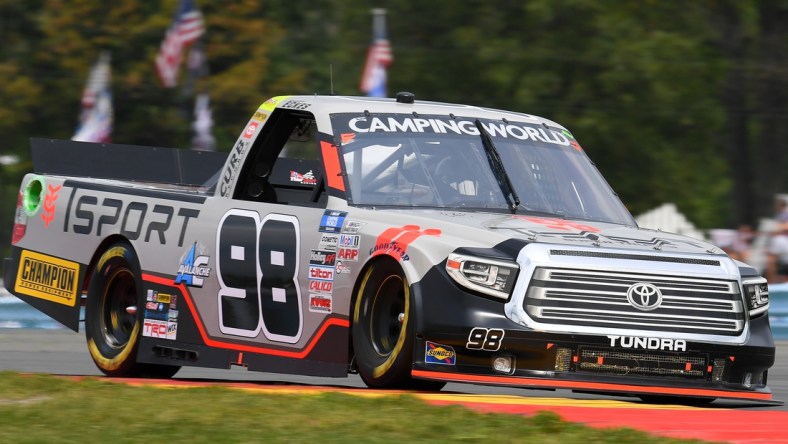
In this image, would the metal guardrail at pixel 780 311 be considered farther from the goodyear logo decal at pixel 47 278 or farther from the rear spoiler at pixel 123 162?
the goodyear logo decal at pixel 47 278

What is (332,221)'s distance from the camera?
329 inches

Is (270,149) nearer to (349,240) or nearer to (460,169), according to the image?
(460,169)

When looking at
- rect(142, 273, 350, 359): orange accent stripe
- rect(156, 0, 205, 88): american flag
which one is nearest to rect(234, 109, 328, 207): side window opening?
rect(142, 273, 350, 359): orange accent stripe

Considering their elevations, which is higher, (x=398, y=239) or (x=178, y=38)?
(x=178, y=38)

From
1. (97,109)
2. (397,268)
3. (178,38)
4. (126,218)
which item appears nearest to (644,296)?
(397,268)

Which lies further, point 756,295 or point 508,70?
point 508,70

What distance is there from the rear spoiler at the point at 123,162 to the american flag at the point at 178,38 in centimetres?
2237

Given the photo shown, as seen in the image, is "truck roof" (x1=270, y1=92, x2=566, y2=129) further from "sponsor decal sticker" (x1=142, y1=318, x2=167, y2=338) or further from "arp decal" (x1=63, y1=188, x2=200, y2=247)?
"sponsor decal sticker" (x1=142, y1=318, x2=167, y2=338)

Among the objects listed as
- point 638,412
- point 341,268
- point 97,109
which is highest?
point 97,109

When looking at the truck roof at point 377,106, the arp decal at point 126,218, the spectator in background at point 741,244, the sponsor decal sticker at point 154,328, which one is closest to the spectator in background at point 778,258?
the spectator in background at point 741,244

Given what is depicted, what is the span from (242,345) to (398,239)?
1585 mm

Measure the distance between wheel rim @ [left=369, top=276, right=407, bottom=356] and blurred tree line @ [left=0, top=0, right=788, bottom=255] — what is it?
101 feet

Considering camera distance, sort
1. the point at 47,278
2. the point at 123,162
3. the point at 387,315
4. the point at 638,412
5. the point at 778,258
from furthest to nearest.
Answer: the point at 778,258
the point at 123,162
the point at 47,278
the point at 387,315
the point at 638,412

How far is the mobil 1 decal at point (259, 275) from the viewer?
8.55m
